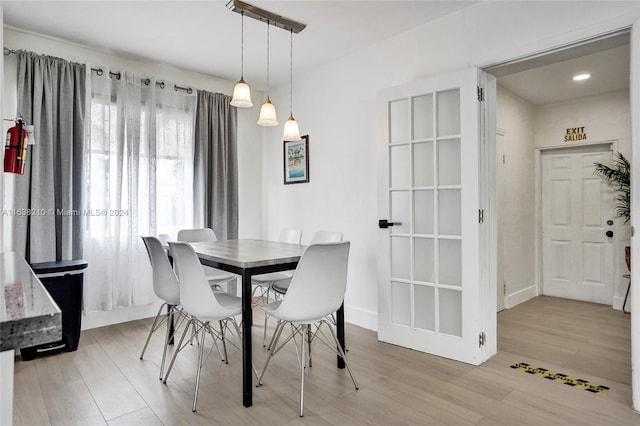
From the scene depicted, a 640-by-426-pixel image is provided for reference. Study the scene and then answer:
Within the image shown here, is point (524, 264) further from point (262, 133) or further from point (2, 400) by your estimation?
point (2, 400)

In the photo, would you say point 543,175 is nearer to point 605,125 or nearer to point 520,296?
point 605,125

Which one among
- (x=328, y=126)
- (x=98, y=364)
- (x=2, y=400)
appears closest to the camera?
(x=2, y=400)

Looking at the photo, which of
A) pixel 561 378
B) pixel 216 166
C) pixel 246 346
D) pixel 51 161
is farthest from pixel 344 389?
pixel 51 161

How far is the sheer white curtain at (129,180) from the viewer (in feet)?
11.8

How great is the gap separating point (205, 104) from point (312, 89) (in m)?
1.21

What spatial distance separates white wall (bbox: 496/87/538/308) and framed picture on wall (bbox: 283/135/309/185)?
2.22 m

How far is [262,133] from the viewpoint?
503 centimetres

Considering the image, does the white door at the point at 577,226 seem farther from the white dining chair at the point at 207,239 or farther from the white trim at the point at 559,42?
the white dining chair at the point at 207,239

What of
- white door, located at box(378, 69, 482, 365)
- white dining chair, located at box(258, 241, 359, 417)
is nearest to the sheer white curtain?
white dining chair, located at box(258, 241, 359, 417)

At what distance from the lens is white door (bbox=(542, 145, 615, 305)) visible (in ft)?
15.3

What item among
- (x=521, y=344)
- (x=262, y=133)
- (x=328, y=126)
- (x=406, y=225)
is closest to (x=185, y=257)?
(x=406, y=225)

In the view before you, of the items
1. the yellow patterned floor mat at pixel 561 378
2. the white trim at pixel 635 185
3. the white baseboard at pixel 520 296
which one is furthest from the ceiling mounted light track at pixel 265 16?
the white baseboard at pixel 520 296

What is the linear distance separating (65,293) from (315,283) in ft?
7.13

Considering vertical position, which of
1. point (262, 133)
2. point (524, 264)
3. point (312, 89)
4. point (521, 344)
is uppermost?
point (312, 89)
